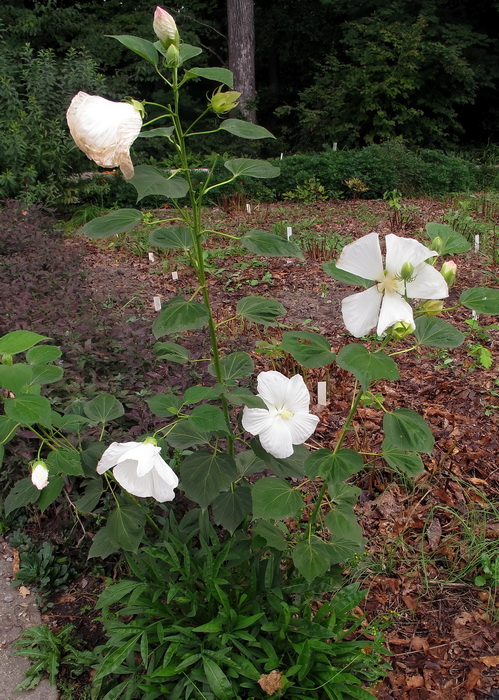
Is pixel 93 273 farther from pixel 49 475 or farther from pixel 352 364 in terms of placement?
pixel 352 364

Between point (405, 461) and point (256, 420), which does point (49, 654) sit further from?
point (405, 461)

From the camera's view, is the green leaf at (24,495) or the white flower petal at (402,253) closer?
the white flower petal at (402,253)

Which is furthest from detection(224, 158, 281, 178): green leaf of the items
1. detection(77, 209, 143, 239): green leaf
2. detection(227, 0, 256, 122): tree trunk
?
detection(227, 0, 256, 122): tree trunk

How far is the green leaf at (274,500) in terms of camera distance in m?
1.12

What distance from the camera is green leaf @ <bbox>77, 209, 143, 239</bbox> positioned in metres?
0.97

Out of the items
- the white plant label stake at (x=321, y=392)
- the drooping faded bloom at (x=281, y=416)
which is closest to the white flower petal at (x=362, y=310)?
the drooping faded bloom at (x=281, y=416)

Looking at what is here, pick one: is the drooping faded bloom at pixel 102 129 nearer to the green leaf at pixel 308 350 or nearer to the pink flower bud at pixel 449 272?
the green leaf at pixel 308 350

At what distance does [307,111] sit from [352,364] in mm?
11075

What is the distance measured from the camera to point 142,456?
1003 millimetres

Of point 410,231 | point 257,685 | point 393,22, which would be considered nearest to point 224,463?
point 257,685

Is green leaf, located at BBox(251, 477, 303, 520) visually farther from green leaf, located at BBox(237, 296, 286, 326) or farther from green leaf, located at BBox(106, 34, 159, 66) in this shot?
green leaf, located at BBox(106, 34, 159, 66)

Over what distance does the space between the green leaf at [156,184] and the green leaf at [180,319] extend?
238mm

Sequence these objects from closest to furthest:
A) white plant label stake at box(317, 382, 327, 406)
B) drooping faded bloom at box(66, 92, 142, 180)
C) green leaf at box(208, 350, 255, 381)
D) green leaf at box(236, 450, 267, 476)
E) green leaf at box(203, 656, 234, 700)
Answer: drooping faded bloom at box(66, 92, 142, 180)
green leaf at box(203, 656, 234, 700)
green leaf at box(208, 350, 255, 381)
green leaf at box(236, 450, 267, 476)
white plant label stake at box(317, 382, 327, 406)

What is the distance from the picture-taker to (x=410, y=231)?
5.12 meters
